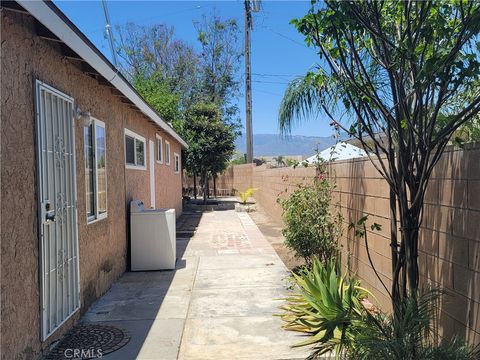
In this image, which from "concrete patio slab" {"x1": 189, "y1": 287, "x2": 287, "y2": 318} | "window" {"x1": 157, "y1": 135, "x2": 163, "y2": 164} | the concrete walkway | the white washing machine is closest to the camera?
the concrete walkway

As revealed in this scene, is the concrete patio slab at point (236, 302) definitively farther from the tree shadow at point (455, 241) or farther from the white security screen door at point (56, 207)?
the tree shadow at point (455, 241)

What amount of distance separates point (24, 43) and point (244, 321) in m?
3.69

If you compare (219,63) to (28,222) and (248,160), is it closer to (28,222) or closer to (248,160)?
(248,160)

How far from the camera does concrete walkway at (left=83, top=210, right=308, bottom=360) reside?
4.48 meters

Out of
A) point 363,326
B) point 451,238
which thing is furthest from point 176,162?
point 451,238

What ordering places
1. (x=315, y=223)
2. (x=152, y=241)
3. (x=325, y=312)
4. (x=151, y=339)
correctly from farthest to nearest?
(x=152, y=241), (x=315, y=223), (x=151, y=339), (x=325, y=312)

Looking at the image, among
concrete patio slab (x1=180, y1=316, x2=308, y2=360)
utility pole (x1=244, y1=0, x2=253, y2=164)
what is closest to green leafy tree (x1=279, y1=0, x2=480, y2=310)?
concrete patio slab (x1=180, y1=316, x2=308, y2=360)

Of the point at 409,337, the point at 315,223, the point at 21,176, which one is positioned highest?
the point at 21,176

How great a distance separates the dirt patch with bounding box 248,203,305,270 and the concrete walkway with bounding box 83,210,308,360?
27cm

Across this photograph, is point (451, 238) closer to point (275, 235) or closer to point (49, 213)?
point (49, 213)

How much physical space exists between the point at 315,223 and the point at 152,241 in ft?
9.56

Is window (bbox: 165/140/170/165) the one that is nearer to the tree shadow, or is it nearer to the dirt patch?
the dirt patch

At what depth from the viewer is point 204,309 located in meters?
5.79

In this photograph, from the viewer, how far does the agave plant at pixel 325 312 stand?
13.9 ft
